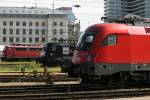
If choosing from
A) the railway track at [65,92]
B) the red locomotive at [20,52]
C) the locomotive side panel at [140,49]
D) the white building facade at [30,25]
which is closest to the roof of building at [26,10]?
the white building facade at [30,25]

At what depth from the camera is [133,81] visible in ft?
71.6

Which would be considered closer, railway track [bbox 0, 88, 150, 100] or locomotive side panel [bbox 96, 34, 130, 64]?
railway track [bbox 0, 88, 150, 100]

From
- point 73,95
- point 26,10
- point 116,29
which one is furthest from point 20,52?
point 26,10

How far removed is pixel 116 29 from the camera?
20656mm

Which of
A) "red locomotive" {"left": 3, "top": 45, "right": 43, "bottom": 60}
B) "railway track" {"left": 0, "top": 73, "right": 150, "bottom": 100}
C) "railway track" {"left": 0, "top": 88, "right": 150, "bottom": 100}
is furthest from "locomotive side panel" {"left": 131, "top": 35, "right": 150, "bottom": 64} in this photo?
"red locomotive" {"left": 3, "top": 45, "right": 43, "bottom": 60}

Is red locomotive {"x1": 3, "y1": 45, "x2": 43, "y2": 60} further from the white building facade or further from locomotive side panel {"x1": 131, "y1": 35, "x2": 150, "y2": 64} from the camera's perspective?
the white building facade

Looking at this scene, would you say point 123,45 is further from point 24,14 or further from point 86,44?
point 24,14

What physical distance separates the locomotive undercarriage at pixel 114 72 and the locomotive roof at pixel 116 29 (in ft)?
4.81

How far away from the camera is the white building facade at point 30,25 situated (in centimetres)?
14025

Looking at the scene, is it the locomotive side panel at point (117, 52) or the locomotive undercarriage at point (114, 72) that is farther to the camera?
the locomotive side panel at point (117, 52)

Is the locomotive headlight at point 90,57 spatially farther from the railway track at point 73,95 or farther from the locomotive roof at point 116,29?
the railway track at point 73,95

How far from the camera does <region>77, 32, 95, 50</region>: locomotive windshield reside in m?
20.6

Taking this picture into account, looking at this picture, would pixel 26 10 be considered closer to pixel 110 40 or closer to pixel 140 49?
pixel 140 49

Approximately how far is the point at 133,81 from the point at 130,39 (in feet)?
7.08
